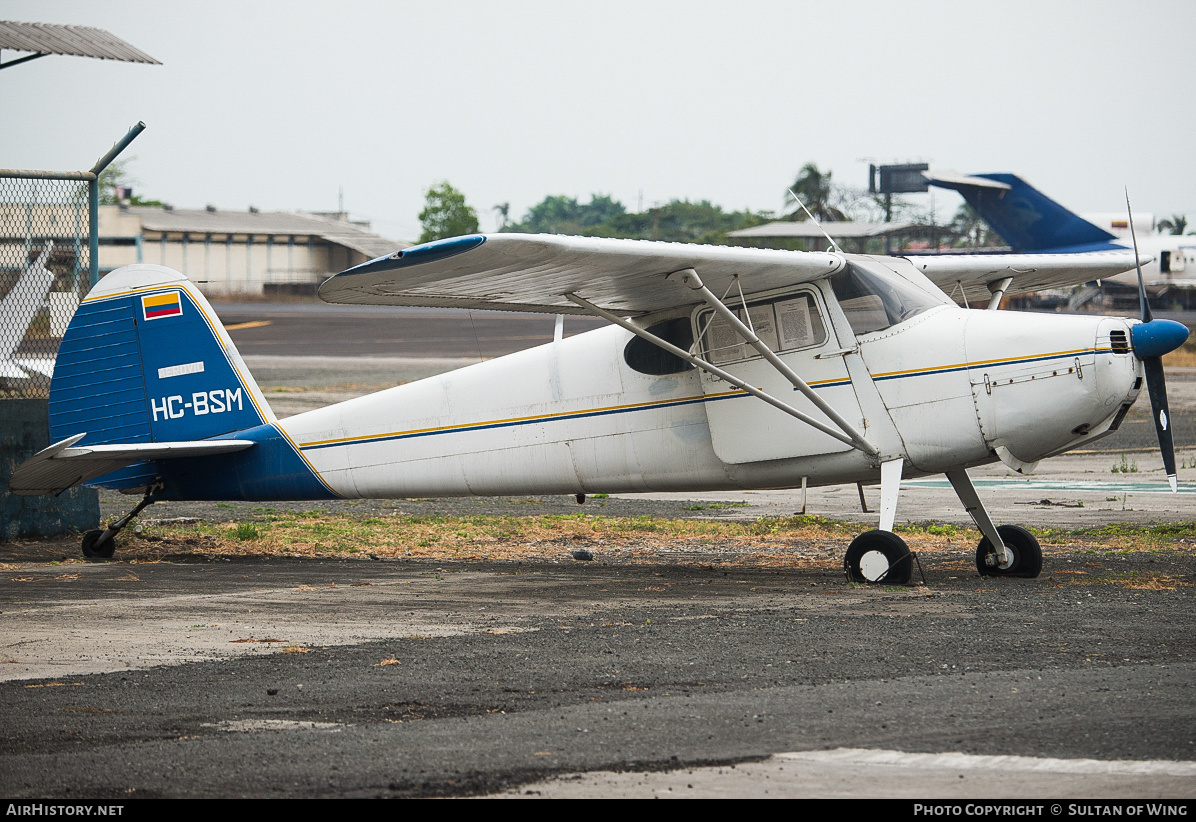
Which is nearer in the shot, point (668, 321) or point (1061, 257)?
point (668, 321)

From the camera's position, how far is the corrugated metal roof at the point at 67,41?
1393 centimetres

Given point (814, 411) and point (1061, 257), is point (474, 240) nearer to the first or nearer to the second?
point (814, 411)

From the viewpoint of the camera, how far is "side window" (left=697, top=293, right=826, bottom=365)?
9.83 m

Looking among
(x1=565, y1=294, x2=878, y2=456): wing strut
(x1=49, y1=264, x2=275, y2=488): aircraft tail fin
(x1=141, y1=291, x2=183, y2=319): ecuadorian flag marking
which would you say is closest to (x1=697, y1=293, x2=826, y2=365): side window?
(x1=565, y1=294, x2=878, y2=456): wing strut

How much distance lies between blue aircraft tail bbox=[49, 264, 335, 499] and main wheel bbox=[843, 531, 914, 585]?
5.11m

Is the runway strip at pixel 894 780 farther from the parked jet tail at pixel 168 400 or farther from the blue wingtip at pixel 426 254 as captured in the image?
the parked jet tail at pixel 168 400

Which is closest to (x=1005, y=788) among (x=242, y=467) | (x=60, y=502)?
(x=242, y=467)

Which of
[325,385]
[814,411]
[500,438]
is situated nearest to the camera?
[814,411]

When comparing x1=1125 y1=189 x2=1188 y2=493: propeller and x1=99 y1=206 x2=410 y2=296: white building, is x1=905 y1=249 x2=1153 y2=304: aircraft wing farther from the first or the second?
x1=99 y1=206 x2=410 y2=296: white building

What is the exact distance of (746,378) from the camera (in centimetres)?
1001

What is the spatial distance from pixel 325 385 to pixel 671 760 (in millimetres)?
30614

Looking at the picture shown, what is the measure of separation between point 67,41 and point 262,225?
94.6 metres

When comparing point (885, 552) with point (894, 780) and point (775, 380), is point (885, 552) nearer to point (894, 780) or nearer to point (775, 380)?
point (775, 380)

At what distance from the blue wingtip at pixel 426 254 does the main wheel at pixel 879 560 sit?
3849 mm
